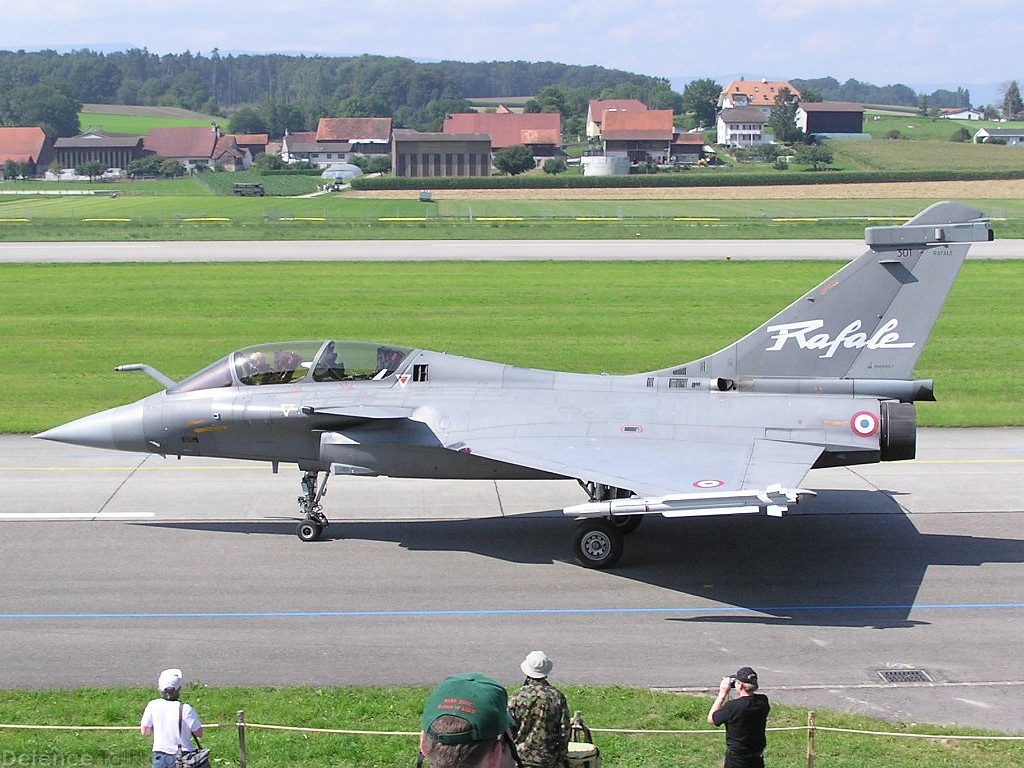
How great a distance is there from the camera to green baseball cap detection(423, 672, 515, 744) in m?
4.74

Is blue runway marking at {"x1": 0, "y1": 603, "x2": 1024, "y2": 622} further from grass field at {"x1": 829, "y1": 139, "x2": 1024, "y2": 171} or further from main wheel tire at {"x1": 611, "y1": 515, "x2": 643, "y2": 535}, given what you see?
grass field at {"x1": 829, "y1": 139, "x2": 1024, "y2": 171}

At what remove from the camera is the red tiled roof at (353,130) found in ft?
636

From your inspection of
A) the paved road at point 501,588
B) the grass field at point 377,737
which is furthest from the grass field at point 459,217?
the grass field at point 377,737

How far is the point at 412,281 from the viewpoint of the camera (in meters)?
46.1

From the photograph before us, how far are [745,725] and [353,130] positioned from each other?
19346cm

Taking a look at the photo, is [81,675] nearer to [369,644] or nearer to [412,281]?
[369,644]

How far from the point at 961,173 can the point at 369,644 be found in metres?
115

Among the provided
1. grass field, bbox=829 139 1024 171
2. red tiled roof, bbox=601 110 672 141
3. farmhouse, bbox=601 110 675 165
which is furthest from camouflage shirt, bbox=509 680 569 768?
red tiled roof, bbox=601 110 672 141

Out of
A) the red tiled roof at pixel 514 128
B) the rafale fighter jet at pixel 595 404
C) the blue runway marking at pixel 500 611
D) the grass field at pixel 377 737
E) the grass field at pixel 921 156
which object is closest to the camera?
the grass field at pixel 377 737

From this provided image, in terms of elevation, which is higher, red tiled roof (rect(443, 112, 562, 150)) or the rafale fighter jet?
red tiled roof (rect(443, 112, 562, 150))

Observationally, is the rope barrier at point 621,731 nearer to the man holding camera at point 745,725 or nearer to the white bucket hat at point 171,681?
the man holding camera at point 745,725

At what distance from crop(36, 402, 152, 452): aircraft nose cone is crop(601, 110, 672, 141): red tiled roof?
497 feet

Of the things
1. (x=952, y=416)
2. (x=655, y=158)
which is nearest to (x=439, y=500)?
(x=952, y=416)

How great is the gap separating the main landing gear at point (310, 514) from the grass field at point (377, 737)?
213 inches
